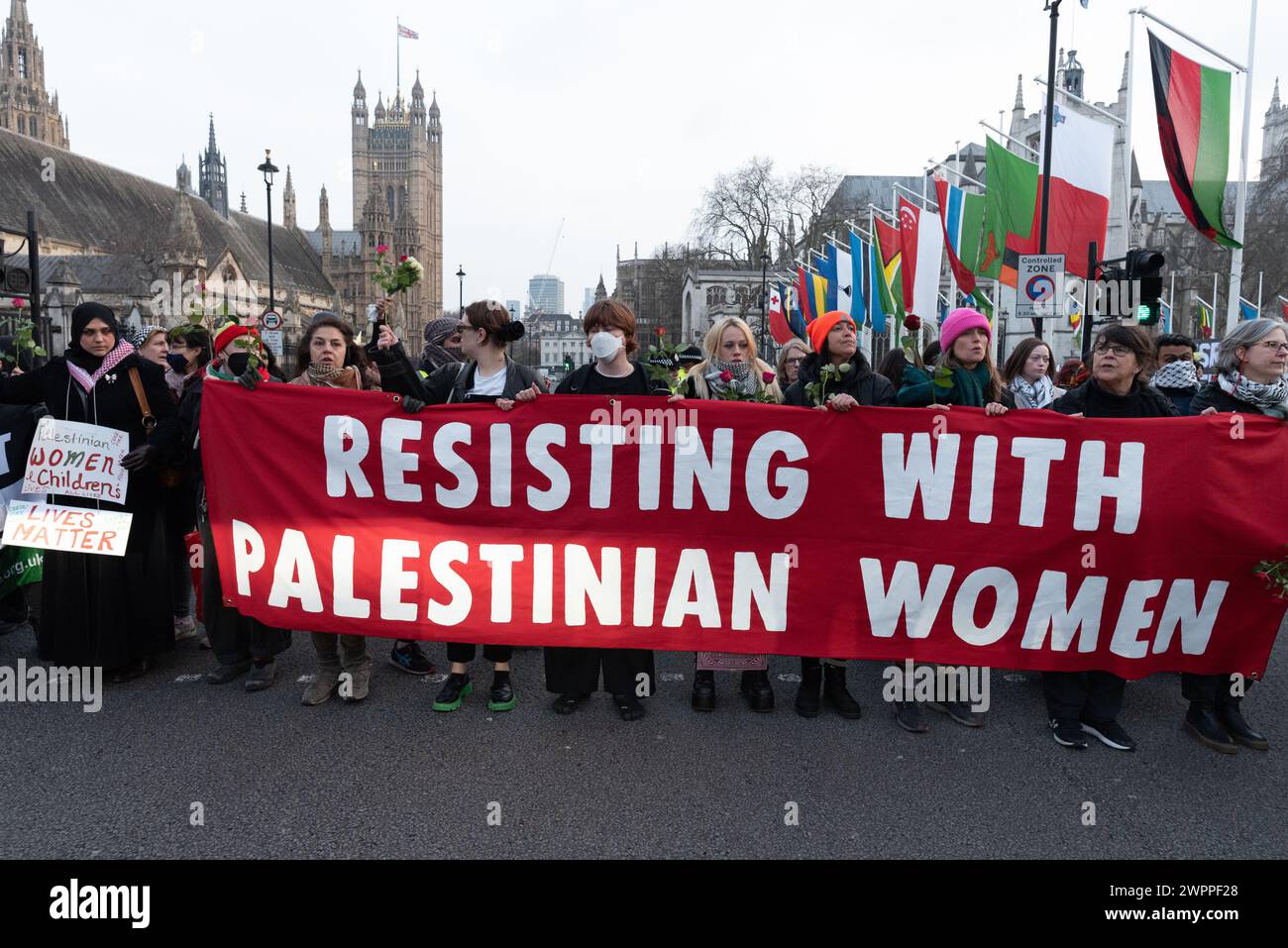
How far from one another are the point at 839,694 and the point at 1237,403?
258cm

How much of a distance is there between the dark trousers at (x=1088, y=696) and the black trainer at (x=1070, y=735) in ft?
0.11

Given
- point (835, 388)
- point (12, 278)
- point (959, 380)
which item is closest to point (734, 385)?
point (835, 388)

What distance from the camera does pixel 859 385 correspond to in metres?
4.79

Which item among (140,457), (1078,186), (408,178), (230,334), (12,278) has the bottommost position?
(140,457)

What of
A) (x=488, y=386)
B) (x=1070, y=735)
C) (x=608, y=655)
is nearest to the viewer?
(x=1070, y=735)

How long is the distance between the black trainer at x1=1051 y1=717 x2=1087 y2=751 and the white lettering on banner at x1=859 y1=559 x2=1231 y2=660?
1.24ft

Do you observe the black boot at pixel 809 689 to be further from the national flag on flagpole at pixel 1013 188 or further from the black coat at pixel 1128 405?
the national flag on flagpole at pixel 1013 188

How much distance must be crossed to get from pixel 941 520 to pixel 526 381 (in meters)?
2.36

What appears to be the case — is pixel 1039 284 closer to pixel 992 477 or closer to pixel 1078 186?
pixel 1078 186

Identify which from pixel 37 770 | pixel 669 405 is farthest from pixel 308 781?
pixel 669 405

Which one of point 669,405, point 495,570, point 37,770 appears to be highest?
point 669,405
